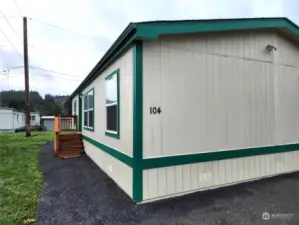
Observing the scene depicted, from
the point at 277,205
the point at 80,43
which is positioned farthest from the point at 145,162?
the point at 80,43

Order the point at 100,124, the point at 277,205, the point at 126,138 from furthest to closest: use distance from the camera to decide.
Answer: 1. the point at 100,124
2. the point at 126,138
3. the point at 277,205

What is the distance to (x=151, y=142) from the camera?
12.7ft

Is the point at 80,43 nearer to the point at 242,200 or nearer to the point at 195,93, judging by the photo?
the point at 195,93

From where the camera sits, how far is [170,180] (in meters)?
3.99

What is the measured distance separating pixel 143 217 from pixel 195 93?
2371 mm

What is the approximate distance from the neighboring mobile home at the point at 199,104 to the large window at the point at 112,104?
0.02 m

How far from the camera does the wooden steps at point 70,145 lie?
9000 mm

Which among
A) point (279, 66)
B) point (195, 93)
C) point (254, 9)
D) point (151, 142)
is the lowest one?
point (151, 142)

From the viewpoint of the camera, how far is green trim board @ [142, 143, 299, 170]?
3.86 m

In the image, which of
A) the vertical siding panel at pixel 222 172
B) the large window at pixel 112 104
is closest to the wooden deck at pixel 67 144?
the large window at pixel 112 104

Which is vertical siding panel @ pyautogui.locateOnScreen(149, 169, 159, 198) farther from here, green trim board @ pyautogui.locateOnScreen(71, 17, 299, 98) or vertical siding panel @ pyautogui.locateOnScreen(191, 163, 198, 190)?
green trim board @ pyautogui.locateOnScreen(71, 17, 299, 98)

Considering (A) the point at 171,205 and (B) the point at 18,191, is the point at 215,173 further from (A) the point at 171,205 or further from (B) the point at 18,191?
(B) the point at 18,191

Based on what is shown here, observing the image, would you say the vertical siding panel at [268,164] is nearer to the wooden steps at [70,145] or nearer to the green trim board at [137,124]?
the green trim board at [137,124]

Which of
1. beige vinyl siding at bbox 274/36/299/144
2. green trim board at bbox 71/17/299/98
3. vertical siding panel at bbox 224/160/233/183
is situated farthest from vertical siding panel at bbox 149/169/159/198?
beige vinyl siding at bbox 274/36/299/144
